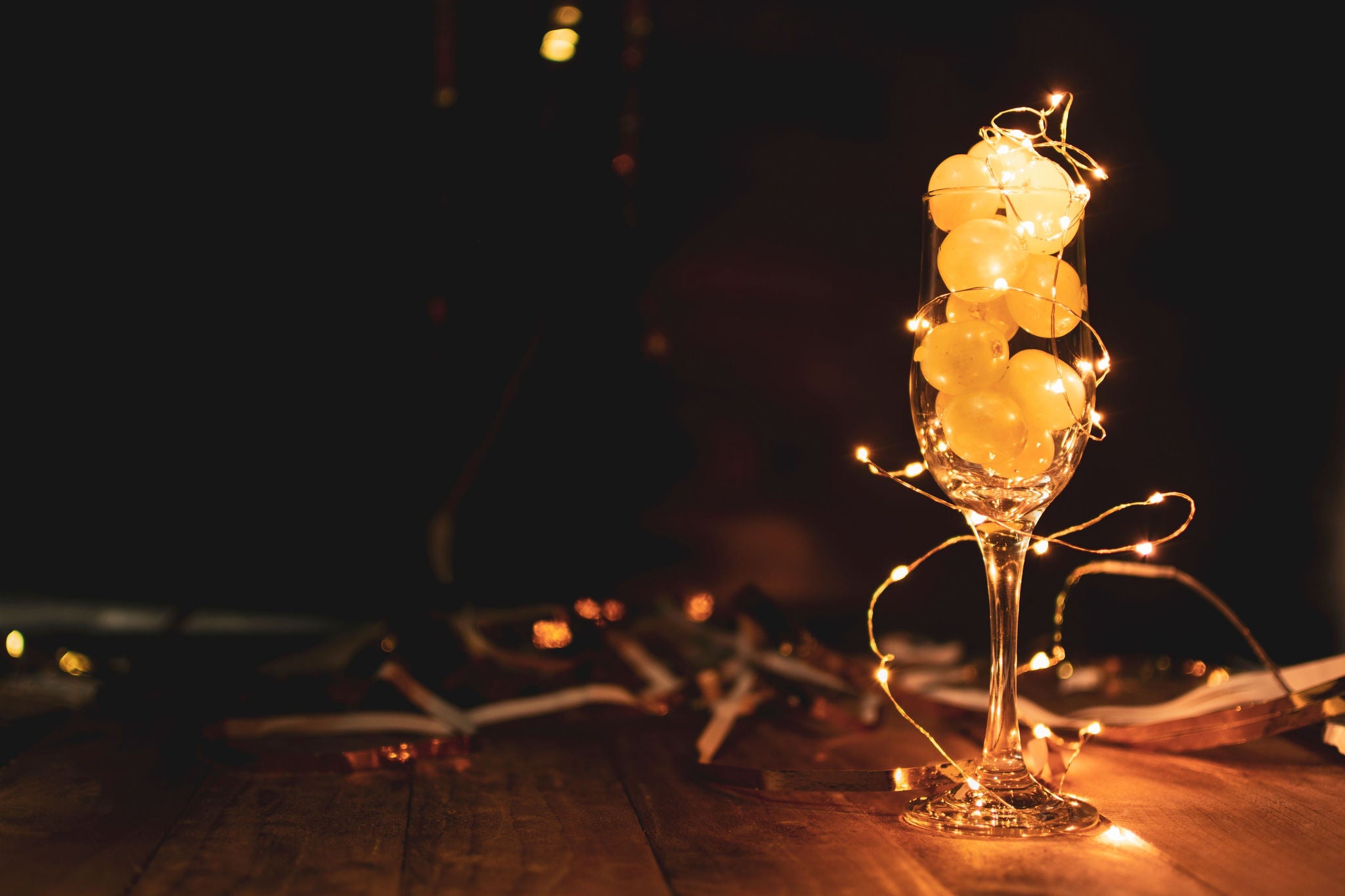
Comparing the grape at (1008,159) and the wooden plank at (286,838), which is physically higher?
the grape at (1008,159)

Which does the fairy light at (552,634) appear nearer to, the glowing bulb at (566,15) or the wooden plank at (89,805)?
the wooden plank at (89,805)

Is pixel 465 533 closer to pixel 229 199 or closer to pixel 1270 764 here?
pixel 229 199

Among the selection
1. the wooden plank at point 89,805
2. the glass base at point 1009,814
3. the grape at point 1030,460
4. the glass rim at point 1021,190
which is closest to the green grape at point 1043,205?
the glass rim at point 1021,190

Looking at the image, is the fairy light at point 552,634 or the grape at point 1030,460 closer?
the grape at point 1030,460

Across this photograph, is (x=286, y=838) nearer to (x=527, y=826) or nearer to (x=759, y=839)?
(x=527, y=826)

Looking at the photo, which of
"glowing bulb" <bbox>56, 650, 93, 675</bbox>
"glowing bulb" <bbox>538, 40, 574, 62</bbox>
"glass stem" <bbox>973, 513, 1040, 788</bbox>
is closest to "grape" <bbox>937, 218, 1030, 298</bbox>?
"glass stem" <bbox>973, 513, 1040, 788</bbox>

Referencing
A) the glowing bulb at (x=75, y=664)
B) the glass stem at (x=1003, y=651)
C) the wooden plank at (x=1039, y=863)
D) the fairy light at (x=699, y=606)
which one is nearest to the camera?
the wooden plank at (x=1039, y=863)

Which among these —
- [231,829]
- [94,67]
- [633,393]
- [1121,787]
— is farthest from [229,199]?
[1121,787]
